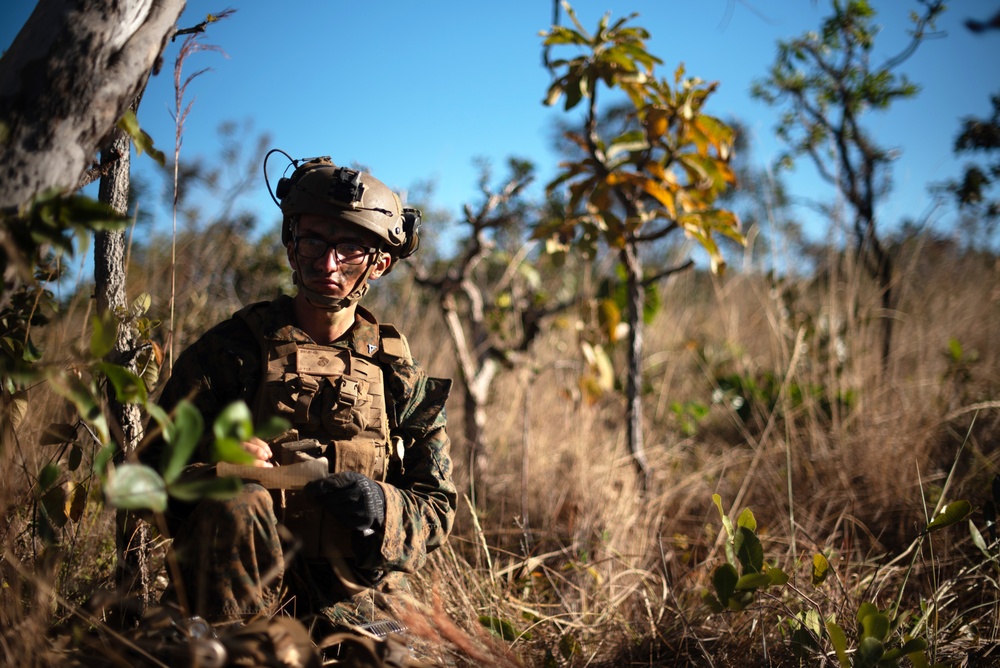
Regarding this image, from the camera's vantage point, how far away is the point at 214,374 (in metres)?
1.80

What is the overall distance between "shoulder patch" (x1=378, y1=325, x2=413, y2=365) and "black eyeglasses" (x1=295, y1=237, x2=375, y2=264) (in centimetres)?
23

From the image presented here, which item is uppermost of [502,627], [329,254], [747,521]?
[329,254]

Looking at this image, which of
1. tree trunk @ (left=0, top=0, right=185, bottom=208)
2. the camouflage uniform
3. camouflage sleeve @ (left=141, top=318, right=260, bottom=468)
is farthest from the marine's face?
tree trunk @ (left=0, top=0, right=185, bottom=208)

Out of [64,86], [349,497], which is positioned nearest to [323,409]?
[349,497]

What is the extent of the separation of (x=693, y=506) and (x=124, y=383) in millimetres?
2692

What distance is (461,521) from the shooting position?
110 inches

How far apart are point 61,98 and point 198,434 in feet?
2.31

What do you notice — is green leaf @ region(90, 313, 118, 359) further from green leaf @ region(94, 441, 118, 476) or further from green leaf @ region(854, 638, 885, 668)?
green leaf @ region(854, 638, 885, 668)

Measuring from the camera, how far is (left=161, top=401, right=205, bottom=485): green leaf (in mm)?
975

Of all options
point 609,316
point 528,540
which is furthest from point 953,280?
point 528,540

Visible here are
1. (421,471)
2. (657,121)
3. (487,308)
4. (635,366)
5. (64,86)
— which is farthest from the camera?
(487,308)

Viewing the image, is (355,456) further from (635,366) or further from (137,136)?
(635,366)

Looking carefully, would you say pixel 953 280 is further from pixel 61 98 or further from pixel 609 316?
pixel 61 98

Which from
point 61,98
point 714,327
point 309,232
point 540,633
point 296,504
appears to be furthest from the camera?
point 714,327
